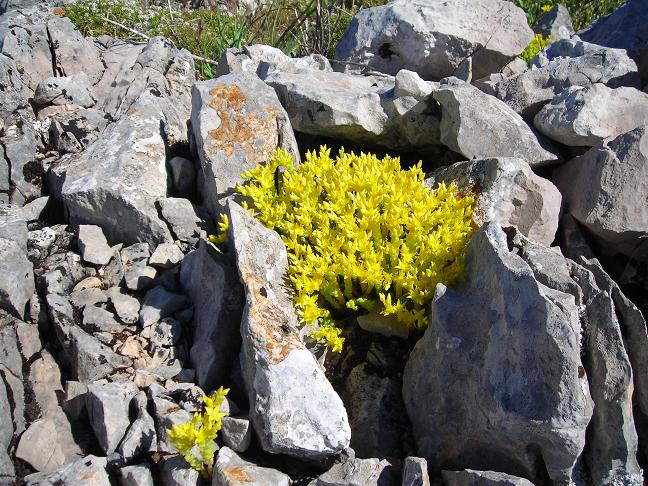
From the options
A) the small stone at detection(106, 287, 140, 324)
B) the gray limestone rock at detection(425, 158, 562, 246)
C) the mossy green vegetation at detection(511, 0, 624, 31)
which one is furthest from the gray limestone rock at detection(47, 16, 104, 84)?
the mossy green vegetation at detection(511, 0, 624, 31)

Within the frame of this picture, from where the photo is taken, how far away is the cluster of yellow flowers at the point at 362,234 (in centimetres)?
453

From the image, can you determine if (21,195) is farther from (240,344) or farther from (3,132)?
(240,344)

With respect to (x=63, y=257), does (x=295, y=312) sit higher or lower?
higher

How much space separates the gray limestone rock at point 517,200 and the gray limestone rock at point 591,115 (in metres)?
0.79

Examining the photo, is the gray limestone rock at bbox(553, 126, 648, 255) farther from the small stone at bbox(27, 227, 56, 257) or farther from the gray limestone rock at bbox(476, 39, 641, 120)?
the small stone at bbox(27, 227, 56, 257)

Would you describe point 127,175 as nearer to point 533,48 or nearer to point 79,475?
point 79,475

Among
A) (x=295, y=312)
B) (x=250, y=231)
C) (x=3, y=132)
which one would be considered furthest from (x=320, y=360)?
(x=3, y=132)

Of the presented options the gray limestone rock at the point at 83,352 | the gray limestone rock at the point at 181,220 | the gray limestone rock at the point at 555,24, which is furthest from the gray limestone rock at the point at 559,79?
the gray limestone rock at the point at 83,352

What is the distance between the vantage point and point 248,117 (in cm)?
577

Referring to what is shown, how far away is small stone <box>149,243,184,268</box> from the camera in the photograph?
5.19m

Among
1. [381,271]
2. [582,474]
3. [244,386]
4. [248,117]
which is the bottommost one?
[244,386]

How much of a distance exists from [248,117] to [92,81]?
2.79m

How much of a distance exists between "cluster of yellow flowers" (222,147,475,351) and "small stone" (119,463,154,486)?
1409mm

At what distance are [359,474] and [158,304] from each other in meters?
2.07
